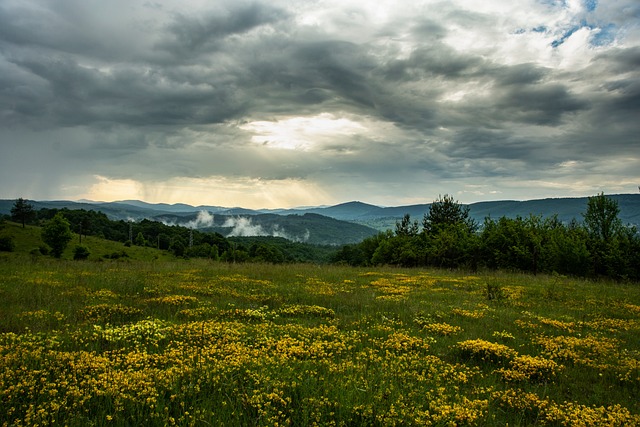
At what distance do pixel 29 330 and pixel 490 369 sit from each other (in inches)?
447

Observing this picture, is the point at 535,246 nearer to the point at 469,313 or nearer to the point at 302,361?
the point at 469,313

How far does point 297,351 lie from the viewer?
8.15 m

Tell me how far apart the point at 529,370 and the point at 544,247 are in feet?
132

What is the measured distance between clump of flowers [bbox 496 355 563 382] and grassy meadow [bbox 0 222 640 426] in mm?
35

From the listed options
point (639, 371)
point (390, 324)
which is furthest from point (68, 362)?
point (639, 371)

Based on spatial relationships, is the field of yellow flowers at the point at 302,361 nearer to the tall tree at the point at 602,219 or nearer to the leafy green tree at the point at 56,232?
the tall tree at the point at 602,219

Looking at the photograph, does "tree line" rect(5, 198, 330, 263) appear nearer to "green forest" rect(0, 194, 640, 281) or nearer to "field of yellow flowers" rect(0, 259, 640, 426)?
"green forest" rect(0, 194, 640, 281)

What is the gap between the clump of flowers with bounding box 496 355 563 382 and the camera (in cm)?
799

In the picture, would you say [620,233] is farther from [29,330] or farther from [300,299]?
[29,330]

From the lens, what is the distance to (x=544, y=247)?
4247 centimetres

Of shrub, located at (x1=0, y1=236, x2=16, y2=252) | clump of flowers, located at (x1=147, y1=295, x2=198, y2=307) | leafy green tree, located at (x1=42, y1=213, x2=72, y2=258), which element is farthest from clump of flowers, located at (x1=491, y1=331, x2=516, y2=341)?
shrub, located at (x1=0, y1=236, x2=16, y2=252)

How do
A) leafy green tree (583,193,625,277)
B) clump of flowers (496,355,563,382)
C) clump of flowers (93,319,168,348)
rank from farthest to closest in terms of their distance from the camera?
1. leafy green tree (583,193,625,277)
2. clump of flowers (93,319,168,348)
3. clump of flowers (496,355,563,382)

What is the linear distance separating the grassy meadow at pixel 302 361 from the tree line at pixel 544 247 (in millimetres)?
26600

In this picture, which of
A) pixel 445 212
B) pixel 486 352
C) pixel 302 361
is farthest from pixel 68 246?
pixel 486 352
